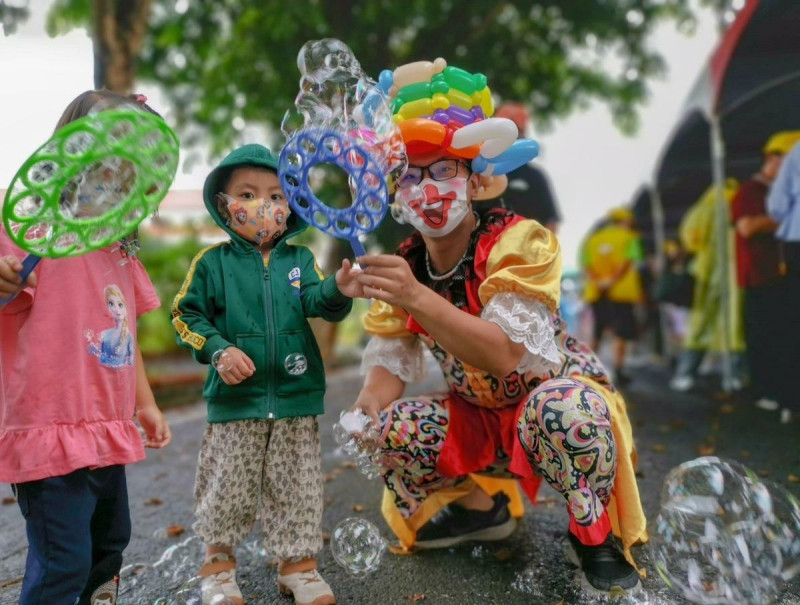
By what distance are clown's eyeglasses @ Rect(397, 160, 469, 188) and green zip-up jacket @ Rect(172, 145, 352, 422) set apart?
44cm

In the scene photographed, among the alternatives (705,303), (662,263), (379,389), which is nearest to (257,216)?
(379,389)

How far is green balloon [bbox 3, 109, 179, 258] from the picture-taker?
4.83 ft

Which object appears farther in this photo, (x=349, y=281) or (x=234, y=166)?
(x=234, y=166)

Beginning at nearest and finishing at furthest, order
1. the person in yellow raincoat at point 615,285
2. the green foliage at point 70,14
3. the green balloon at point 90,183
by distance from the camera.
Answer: the green balloon at point 90,183, the green foliage at point 70,14, the person in yellow raincoat at point 615,285

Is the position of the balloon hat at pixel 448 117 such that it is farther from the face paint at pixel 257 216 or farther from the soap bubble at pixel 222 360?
the soap bubble at pixel 222 360

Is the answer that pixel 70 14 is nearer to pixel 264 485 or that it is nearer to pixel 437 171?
pixel 437 171

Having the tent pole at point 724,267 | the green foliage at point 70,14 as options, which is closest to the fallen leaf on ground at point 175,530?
the tent pole at point 724,267

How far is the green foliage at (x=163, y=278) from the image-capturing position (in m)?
7.43

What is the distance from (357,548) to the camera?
7.22ft

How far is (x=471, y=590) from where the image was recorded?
2.13 meters

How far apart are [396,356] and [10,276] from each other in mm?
1294

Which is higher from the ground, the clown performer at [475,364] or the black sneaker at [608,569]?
the clown performer at [475,364]

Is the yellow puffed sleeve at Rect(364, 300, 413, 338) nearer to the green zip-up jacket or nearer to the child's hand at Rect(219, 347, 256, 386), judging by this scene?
the green zip-up jacket

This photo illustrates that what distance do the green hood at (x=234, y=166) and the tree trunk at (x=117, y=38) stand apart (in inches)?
151
